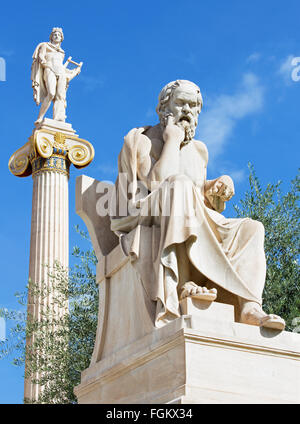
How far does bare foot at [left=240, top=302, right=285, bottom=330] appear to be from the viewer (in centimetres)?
666

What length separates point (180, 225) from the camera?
6.78 m

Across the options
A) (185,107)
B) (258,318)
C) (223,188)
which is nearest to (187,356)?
(258,318)

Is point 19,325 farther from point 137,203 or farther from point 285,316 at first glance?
point 137,203

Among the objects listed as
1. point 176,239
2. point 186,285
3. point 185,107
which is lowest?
point 186,285

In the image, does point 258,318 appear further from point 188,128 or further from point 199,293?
point 188,128

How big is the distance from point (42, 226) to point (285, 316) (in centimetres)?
771

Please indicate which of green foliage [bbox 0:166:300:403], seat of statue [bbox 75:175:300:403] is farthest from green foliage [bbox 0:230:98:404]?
seat of statue [bbox 75:175:300:403]

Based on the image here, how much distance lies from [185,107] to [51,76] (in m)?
13.0

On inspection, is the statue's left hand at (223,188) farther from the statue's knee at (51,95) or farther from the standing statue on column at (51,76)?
the statue's knee at (51,95)

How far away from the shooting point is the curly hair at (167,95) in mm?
8047

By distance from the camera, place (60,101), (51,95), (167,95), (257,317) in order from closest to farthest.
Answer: (257,317)
(167,95)
(51,95)
(60,101)

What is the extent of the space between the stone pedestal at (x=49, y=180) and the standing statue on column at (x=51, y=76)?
1.97 ft

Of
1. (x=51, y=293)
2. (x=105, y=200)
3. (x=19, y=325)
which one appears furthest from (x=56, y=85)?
(x=105, y=200)

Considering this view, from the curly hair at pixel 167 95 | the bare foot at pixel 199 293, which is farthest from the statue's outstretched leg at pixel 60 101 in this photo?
the bare foot at pixel 199 293
